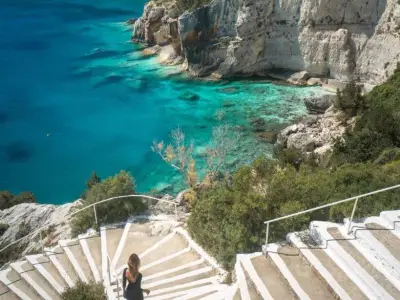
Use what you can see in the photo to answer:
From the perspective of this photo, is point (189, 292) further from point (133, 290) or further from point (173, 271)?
point (133, 290)

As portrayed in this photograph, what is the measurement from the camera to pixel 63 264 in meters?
9.98

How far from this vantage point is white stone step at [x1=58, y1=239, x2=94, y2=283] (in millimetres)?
9394

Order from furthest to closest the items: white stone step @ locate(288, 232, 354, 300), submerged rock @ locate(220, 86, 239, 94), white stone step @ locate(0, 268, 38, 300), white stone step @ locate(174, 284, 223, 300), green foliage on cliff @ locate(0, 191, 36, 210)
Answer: submerged rock @ locate(220, 86, 239, 94) → green foliage on cliff @ locate(0, 191, 36, 210) → white stone step @ locate(0, 268, 38, 300) → white stone step @ locate(174, 284, 223, 300) → white stone step @ locate(288, 232, 354, 300)

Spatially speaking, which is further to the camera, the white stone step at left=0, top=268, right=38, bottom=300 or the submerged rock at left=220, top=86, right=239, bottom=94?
the submerged rock at left=220, top=86, right=239, bottom=94

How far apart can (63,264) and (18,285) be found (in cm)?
114

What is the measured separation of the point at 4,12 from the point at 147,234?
63821 mm

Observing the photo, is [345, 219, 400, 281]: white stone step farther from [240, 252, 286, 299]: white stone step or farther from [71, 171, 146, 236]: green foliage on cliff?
[71, 171, 146, 236]: green foliage on cliff

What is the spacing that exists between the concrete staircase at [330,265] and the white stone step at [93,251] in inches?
148

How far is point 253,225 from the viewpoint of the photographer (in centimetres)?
905

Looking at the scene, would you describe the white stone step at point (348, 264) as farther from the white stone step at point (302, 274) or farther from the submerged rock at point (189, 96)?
the submerged rock at point (189, 96)

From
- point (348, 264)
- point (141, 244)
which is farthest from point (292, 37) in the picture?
point (348, 264)

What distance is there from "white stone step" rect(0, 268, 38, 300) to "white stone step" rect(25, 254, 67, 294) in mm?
415

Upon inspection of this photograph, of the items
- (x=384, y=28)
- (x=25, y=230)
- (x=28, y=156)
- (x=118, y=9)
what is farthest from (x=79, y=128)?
(x=118, y=9)

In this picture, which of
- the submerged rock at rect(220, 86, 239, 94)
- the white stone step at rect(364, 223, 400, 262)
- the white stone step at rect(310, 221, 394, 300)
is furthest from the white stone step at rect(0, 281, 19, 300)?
the submerged rock at rect(220, 86, 239, 94)
